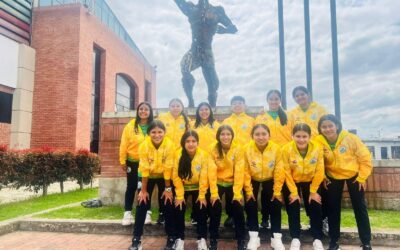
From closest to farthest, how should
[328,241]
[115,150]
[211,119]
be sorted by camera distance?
1. [328,241]
2. [211,119]
3. [115,150]

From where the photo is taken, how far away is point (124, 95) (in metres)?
20.9

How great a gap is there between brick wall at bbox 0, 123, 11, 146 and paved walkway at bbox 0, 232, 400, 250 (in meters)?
9.65

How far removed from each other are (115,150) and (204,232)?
287 cm

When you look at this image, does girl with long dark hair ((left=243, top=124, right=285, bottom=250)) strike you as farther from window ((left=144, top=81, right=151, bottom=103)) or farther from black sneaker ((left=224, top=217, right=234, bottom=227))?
window ((left=144, top=81, right=151, bottom=103))

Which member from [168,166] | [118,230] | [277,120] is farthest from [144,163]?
[277,120]

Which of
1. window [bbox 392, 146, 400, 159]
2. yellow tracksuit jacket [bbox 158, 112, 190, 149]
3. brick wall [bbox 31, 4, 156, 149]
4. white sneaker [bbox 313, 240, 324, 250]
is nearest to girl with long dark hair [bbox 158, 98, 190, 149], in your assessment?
yellow tracksuit jacket [bbox 158, 112, 190, 149]

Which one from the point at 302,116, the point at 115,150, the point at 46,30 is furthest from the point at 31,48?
the point at 302,116

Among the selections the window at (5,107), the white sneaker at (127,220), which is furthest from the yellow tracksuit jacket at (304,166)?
the window at (5,107)

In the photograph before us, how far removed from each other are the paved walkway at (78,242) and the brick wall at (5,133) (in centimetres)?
965

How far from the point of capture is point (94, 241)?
14.6 ft

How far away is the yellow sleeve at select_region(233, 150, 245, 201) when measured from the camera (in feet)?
12.9

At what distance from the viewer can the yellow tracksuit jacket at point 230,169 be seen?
3.93m

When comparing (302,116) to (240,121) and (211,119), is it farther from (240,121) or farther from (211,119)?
(211,119)

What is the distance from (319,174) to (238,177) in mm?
941
